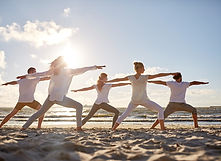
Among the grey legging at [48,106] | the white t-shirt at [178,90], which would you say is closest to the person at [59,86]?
the grey legging at [48,106]

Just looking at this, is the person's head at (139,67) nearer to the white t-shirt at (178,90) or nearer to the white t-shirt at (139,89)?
the white t-shirt at (139,89)

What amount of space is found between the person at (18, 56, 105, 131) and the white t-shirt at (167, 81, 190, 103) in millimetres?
2703

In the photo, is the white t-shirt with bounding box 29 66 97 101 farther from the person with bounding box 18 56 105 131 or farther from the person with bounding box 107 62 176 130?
the person with bounding box 107 62 176 130

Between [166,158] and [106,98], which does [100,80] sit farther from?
[166,158]

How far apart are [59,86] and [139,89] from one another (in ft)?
7.82

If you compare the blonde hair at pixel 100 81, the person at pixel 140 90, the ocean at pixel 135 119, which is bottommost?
the ocean at pixel 135 119

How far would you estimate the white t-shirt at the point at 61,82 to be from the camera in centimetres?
617

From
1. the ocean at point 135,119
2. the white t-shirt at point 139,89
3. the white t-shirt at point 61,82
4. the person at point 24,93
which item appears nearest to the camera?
the white t-shirt at point 61,82

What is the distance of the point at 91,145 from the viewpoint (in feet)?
12.5

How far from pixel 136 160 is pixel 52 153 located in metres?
1.23

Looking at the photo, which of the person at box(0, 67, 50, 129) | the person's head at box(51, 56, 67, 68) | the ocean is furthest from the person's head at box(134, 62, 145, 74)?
the ocean

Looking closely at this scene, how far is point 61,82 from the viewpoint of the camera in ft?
20.5

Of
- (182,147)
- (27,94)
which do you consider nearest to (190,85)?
(182,147)

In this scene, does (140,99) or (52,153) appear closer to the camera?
(52,153)
